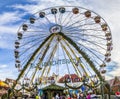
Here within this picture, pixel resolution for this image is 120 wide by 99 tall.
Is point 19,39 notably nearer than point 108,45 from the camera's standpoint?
No

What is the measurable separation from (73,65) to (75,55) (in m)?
1.39

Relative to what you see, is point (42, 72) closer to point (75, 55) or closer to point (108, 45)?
point (75, 55)

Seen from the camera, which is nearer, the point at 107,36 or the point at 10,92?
the point at 107,36

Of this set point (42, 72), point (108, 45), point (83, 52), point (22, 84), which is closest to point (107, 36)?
point (108, 45)

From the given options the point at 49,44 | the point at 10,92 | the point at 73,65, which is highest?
the point at 49,44

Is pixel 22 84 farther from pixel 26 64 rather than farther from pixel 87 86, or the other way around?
pixel 87 86

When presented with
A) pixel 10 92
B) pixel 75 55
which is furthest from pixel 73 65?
pixel 10 92

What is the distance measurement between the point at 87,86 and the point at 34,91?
8478mm

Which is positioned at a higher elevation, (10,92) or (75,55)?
(75,55)

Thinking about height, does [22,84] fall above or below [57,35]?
below

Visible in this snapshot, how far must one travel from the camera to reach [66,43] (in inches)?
1843

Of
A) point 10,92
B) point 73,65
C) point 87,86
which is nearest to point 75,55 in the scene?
point 73,65

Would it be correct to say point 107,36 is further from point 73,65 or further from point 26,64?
point 26,64

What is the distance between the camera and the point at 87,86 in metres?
45.7
